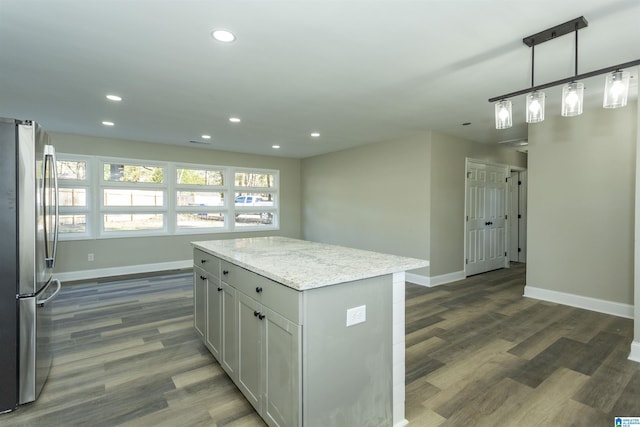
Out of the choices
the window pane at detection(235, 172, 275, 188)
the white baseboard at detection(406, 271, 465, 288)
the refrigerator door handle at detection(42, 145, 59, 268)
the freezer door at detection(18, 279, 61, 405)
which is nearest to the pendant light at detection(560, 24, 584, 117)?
the white baseboard at detection(406, 271, 465, 288)

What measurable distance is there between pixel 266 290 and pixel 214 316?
3.37 feet

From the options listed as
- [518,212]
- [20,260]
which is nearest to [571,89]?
[20,260]

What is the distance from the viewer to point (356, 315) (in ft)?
5.51

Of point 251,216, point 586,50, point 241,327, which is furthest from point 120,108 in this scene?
point 586,50

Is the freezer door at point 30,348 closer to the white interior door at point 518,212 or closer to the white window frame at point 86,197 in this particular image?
the white window frame at point 86,197

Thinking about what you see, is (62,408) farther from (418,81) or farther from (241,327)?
(418,81)

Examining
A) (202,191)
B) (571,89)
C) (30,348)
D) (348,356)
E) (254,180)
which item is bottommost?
(30,348)

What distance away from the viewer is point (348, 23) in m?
1.99

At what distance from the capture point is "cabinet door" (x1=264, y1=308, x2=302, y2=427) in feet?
5.05

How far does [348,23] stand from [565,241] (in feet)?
13.2

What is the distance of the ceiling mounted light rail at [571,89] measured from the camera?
1807 millimetres

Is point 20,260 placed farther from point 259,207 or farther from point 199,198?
point 259,207

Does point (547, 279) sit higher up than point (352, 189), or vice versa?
point (352, 189)

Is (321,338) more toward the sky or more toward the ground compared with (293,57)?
more toward the ground
